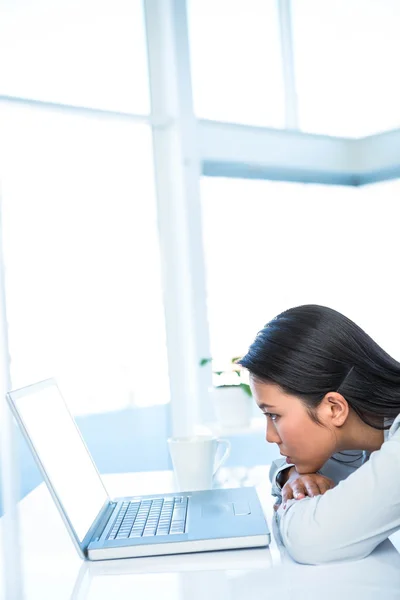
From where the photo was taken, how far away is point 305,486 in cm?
116

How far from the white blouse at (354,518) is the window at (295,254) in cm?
218

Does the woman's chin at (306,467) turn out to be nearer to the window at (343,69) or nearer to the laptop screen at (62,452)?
the laptop screen at (62,452)

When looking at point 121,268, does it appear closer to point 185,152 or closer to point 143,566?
point 185,152

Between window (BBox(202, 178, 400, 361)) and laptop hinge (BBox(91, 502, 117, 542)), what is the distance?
1898mm

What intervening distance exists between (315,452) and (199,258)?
199 centimetres

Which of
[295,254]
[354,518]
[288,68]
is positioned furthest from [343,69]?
[354,518]

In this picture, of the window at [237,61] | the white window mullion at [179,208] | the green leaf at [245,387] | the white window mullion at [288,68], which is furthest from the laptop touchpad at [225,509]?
the white window mullion at [288,68]

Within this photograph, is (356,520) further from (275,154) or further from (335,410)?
(275,154)

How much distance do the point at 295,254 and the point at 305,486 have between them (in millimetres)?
2218

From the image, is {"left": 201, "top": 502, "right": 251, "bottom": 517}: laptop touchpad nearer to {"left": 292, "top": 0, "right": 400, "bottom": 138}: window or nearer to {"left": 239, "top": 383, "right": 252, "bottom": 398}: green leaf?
{"left": 239, "top": 383, "right": 252, "bottom": 398}: green leaf

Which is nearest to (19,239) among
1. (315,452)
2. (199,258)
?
(199,258)

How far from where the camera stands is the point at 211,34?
323 cm

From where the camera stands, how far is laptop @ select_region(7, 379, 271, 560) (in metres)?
1.00

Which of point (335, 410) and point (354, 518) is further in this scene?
point (335, 410)
